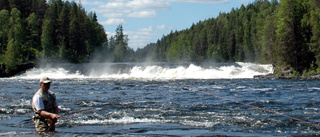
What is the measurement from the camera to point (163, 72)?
48.7 metres

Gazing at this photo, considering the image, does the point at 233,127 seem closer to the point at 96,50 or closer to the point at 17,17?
the point at 17,17

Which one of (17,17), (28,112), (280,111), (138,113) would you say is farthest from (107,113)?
(17,17)

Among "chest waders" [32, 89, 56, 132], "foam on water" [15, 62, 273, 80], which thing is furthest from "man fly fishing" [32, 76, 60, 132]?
"foam on water" [15, 62, 273, 80]

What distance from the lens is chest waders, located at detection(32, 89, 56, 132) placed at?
31.3ft

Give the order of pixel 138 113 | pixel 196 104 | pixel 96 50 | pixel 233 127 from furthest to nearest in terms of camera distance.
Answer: pixel 96 50, pixel 196 104, pixel 138 113, pixel 233 127

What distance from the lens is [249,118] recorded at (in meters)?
15.0

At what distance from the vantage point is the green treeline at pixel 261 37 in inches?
1773

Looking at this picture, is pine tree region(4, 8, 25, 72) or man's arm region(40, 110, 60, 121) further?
pine tree region(4, 8, 25, 72)

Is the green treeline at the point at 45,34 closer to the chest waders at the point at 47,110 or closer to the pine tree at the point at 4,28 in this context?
the pine tree at the point at 4,28

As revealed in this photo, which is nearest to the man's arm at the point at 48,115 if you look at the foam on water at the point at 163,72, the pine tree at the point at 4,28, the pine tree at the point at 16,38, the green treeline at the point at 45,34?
the foam on water at the point at 163,72

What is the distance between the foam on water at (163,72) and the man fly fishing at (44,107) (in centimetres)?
3385

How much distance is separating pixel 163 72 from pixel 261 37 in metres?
35.9

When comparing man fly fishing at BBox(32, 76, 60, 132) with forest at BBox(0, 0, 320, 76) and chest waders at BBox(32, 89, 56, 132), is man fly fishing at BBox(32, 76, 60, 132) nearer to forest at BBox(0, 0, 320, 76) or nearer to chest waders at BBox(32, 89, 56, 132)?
chest waders at BBox(32, 89, 56, 132)

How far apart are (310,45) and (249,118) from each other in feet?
106
